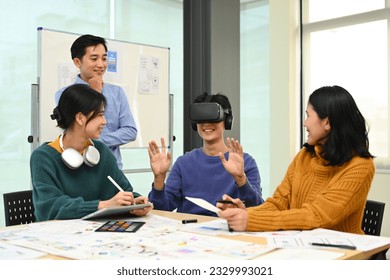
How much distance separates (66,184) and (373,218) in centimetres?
122

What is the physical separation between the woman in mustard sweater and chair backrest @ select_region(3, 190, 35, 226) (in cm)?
96

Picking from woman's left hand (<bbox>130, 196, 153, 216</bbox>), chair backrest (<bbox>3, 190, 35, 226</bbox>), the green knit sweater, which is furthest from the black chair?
chair backrest (<bbox>3, 190, 35, 226</bbox>)

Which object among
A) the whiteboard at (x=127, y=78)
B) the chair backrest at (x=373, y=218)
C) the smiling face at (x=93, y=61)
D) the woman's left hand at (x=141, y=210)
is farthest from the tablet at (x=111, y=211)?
the whiteboard at (x=127, y=78)

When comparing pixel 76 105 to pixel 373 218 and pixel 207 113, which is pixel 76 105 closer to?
pixel 207 113

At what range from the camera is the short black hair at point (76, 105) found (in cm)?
202

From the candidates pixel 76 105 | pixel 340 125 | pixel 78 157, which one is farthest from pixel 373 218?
pixel 76 105

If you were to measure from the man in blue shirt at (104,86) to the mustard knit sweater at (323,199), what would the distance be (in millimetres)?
1404

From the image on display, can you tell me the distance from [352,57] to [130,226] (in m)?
3.61

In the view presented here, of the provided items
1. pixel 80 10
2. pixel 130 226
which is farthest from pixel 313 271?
pixel 80 10

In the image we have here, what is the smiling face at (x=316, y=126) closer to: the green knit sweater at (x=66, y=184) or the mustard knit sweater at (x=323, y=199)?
the mustard knit sweater at (x=323, y=199)

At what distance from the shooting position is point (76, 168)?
1957 millimetres

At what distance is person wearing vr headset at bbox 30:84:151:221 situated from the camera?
71.0 inches

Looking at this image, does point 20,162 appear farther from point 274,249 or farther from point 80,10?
point 274,249

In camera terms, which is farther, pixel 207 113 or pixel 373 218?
pixel 207 113
